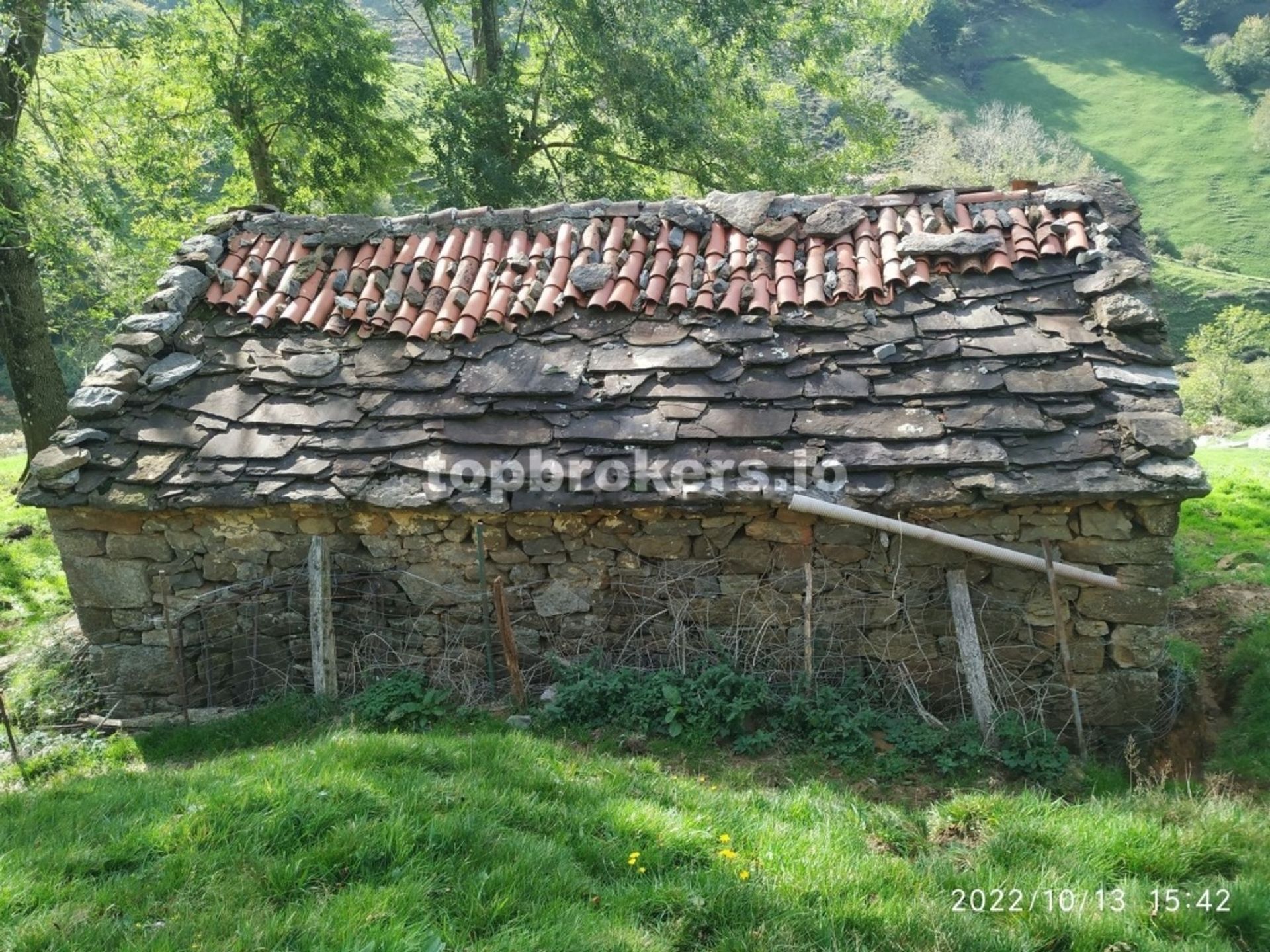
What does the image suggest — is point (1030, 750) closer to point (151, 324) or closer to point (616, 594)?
point (616, 594)

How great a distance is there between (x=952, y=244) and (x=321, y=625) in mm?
5490

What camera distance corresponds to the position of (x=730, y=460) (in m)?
5.37

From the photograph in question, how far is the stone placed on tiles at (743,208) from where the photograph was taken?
6.70 m

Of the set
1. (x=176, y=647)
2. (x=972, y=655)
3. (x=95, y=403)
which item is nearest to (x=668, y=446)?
(x=972, y=655)

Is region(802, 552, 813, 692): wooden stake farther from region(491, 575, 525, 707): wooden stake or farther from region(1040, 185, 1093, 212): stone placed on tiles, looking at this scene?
region(1040, 185, 1093, 212): stone placed on tiles

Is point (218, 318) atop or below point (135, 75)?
below

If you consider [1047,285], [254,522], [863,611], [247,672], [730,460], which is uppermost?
[1047,285]

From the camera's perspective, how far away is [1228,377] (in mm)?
23125

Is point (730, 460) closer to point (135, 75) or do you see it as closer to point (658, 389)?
point (658, 389)

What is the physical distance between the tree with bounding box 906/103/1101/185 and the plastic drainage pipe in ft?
105

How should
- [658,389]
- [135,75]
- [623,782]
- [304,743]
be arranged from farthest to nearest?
[135,75]
[658,389]
[304,743]
[623,782]

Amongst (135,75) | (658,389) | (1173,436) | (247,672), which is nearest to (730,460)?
(658,389)

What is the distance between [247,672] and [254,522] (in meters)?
1.25

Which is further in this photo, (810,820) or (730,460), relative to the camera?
(730,460)
